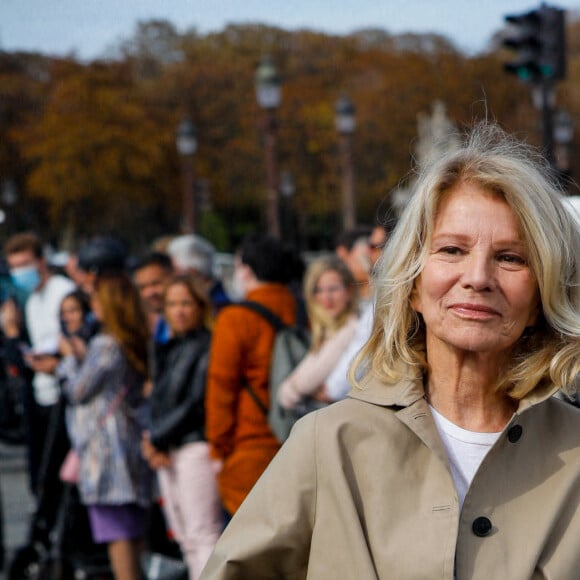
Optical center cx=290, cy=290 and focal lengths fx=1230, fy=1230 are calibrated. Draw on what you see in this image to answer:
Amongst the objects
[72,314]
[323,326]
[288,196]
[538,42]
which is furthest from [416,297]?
[288,196]

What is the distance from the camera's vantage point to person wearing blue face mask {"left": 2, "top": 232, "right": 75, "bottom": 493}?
25.1ft

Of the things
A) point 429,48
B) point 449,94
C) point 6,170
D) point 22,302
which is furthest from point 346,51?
point 22,302

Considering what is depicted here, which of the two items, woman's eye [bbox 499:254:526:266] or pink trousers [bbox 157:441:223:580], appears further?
pink trousers [bbox 157:441:223:580]

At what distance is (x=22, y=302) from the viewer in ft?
27.7

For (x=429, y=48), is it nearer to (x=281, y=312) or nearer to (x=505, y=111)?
(x=505, y=111)

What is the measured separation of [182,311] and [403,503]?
3.70m

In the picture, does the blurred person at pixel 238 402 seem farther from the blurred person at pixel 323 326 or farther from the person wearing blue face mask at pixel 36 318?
the person wearing blue face mask at pixel 36 318

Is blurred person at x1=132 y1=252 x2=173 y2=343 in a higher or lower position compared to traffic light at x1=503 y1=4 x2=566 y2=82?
lower

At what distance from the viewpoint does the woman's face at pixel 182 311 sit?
18.6 ft

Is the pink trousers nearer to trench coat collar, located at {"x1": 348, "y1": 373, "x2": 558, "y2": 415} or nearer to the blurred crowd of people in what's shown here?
the blurred crowd of people

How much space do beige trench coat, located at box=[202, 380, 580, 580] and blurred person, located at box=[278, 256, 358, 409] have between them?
2.82m

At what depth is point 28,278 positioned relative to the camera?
8.35m

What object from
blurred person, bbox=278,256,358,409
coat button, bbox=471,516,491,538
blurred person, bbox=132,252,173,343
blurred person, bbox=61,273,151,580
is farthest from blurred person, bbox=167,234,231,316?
coat button, bbox=471,516,491,538

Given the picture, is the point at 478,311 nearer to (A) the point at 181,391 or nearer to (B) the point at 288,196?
(A) the point at 181,391
